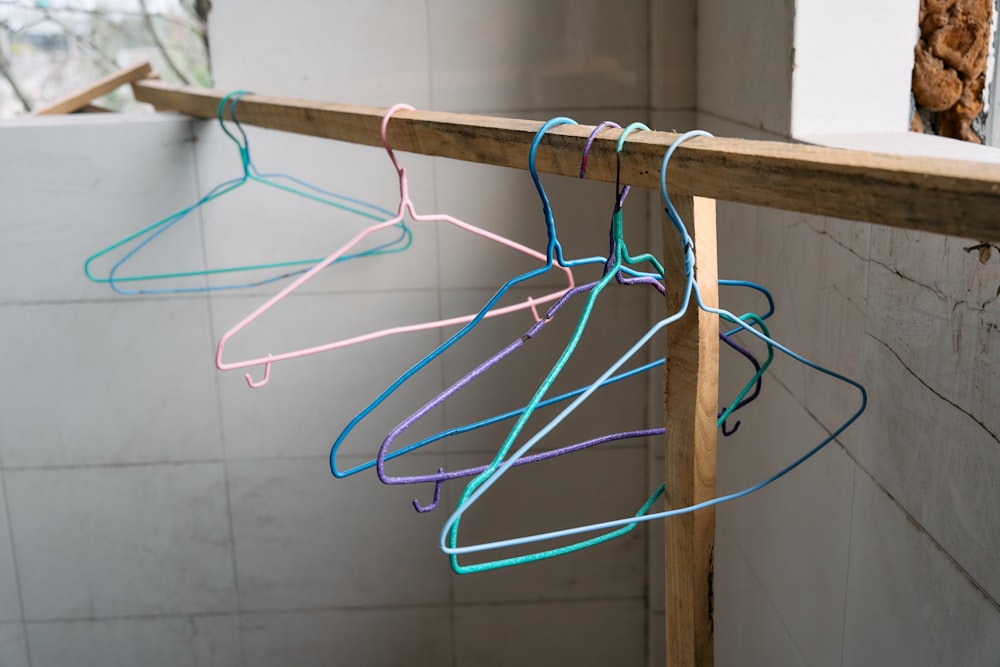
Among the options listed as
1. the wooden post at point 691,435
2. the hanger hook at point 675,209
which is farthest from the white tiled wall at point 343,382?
the hanger hook at point 675,209

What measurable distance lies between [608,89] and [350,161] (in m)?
0.57

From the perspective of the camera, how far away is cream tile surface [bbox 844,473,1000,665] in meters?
0.92

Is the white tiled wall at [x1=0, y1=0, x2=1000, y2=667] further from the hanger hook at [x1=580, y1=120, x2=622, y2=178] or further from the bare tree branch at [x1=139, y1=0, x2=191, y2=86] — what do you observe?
the bare tree branch at [x1=139, y1=0, x2=191, y2=86]

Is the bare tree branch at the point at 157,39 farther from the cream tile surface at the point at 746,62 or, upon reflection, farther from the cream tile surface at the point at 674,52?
the cream tile surface at the point at 746,62

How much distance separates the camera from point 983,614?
0.90m

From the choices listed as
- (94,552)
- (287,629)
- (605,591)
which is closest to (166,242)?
(94,552)

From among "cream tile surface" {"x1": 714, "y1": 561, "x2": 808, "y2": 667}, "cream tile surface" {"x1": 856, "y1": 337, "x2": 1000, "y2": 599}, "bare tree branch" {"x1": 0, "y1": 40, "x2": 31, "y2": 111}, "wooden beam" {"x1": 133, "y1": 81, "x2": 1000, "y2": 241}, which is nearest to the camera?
"wooden beam" {"x1": 133, "y1": 81, "x2": 1000, "y2": 241}

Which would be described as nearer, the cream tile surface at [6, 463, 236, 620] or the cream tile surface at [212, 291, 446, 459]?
the cream tile surface at [212, 291, 446, 459]

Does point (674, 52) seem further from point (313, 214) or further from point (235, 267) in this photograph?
point (235, 267)

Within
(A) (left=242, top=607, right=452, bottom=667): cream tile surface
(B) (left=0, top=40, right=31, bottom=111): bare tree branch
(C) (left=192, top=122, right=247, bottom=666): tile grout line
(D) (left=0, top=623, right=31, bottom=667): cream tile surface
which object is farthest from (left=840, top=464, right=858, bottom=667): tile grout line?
(B) (left=0, top=40, right=31, bottom=111): bare tree branch

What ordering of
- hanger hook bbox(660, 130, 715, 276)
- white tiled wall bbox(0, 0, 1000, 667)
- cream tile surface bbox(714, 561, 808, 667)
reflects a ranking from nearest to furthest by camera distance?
1. hanger hook bbox(660, 130, 715, 276)
2. cream tile surface bbox(714, 561, 808, 667)
3. white tiled wall bbox(0, 0, 1000, 667)

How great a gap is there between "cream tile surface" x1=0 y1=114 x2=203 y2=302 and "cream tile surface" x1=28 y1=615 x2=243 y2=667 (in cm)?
84

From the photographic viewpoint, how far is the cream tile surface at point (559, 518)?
7.49 ft

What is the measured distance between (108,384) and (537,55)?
1.22 meters
